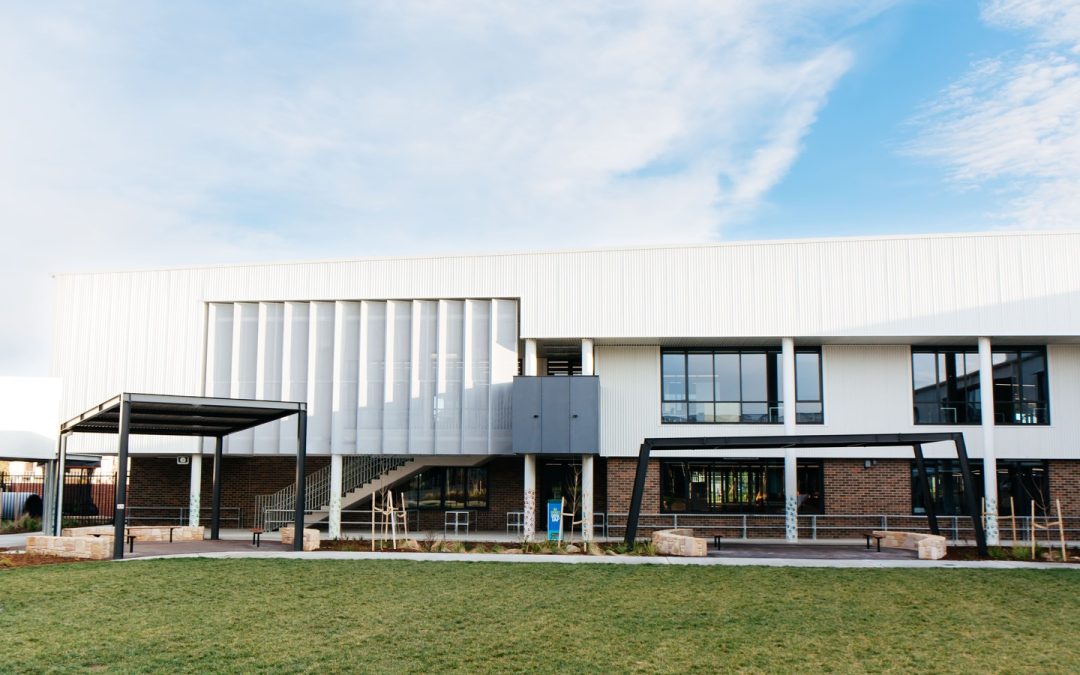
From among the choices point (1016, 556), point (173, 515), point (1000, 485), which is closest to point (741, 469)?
point (1000, 485)

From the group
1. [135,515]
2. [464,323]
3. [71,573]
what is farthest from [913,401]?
[135,515]

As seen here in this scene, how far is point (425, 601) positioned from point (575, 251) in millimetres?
15478

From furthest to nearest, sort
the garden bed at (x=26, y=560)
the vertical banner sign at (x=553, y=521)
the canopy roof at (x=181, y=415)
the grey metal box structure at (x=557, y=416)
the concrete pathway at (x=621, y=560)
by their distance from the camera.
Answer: the grey metal box structure at (x=557, y=416)
the vertical banner sign at (x=553, y=521)
the canopy roof at (x=181, y=415)
the concrete pathway at (x=621, y=560)
the garden bed at (x=26, y=560)

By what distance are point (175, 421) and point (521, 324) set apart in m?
9.94

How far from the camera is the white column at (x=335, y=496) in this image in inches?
1104

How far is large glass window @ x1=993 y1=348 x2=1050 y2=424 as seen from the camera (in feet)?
93.0

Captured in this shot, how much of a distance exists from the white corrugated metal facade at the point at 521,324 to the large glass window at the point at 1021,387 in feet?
1.05

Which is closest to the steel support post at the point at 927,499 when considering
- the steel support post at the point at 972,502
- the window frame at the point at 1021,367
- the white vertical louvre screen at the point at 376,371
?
the steel support post at the point at 972,502

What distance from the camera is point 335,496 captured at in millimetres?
28469

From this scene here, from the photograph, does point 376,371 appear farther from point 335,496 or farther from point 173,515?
point 173,515

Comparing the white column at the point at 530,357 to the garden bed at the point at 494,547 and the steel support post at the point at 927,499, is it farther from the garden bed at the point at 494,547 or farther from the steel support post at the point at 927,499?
the steel support post at the point at 927,499

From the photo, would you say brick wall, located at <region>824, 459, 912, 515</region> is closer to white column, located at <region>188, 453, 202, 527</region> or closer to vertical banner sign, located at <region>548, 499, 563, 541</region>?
vertical banner sign, located at <region>548, 499, 563, 541</region>

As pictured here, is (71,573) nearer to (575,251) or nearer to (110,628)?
(110,628)

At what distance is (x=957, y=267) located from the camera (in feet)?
89.0
